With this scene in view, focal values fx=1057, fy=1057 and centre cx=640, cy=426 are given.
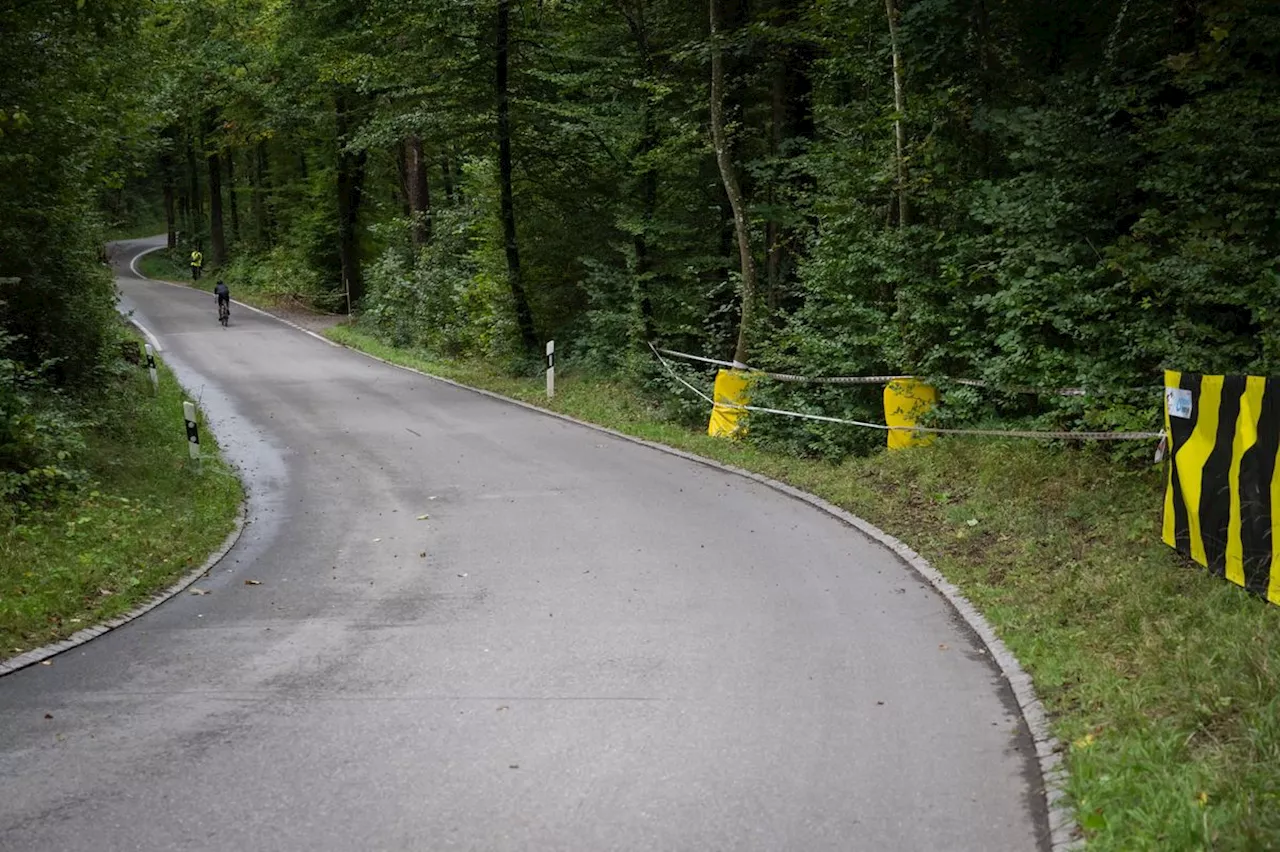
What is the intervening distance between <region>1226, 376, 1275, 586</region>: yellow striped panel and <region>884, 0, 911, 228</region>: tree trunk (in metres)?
7.44

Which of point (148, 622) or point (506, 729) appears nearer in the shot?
point (506, 729)

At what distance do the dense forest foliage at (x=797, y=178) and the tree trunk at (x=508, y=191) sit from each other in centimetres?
7

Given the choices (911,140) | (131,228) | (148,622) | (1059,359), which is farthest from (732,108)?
(131,228)

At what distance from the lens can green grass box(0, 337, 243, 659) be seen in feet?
25.7

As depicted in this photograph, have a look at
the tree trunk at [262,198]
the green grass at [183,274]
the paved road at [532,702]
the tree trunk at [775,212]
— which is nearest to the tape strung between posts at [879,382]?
the tree trunk at [775,212]

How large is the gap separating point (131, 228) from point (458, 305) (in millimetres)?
64294

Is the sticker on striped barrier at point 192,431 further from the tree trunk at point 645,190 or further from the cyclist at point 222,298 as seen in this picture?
the cyclist at point 222,298

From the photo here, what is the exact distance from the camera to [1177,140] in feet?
30.2

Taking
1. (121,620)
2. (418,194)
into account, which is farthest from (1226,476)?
(418,194)

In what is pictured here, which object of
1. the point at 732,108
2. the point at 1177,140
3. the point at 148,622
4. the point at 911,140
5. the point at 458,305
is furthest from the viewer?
the point at 458,305

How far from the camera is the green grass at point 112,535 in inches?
309

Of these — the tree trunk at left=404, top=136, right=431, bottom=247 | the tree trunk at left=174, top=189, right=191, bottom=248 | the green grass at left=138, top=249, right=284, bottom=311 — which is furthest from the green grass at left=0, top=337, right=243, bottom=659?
the tree trunk at left=174, top=189, right=191, bottom=248

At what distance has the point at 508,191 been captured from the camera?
77.3 ft

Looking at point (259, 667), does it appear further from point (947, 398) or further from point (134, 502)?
point (947, 398)
